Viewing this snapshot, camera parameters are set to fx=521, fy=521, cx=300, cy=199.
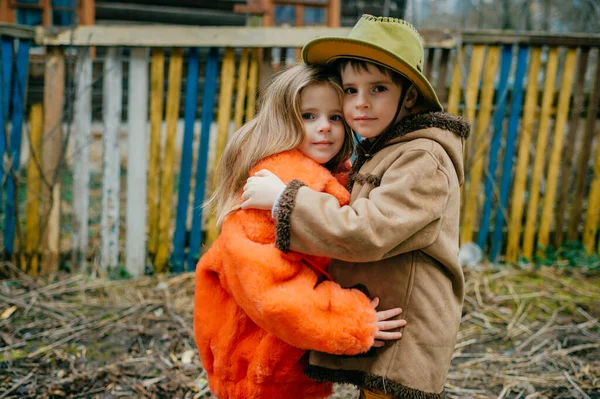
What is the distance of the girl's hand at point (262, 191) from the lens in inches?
62.2

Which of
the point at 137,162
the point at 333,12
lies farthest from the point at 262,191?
the point at 333,12

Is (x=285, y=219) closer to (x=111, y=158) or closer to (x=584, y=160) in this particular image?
(x=111, y=158)

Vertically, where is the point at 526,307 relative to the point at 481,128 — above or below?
below

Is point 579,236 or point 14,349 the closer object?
point 14,349

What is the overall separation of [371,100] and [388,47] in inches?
7.0

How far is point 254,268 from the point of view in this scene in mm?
1516

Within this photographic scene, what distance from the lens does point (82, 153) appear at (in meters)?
3.94

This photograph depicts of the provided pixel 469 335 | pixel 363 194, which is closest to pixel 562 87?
pixel 469 335

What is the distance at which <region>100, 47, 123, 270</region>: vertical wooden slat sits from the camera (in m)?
3.95

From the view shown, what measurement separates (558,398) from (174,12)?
7.33 metres

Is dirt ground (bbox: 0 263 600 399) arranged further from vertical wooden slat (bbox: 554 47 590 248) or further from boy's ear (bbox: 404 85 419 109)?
boy's ear (bbox: 404 85 419 109)

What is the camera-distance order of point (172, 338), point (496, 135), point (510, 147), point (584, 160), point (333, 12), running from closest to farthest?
point (172, 338) → point (496, 135) → point (510, 147) → point (584, 160) → point (333, 12)

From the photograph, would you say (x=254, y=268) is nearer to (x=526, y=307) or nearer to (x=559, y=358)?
(x=559, y=358)

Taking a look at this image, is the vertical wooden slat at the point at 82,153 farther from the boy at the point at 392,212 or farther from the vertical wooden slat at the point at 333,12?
the vertical wooden slat at the point at 333,12
